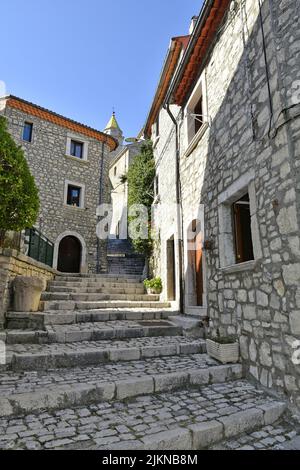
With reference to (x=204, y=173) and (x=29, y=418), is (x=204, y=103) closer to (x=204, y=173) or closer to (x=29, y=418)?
(x=204, y=173)

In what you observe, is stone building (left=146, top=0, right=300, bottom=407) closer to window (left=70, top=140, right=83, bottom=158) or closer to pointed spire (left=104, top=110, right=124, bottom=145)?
window (left=70, top=140, right=83, bottom=158)

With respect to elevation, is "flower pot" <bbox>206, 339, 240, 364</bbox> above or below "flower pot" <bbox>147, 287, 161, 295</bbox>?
below

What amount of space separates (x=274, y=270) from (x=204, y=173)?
2.92 m

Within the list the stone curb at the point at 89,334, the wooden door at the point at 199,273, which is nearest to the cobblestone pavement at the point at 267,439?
the stone curb at the point at 89,334

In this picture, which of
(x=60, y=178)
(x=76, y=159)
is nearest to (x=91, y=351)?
(x=60, y=178)

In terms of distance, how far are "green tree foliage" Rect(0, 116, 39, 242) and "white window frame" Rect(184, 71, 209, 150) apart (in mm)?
3686

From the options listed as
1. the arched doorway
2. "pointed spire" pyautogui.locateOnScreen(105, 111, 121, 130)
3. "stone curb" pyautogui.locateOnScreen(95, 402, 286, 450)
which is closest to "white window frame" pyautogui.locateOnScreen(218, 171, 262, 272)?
"stone curb" pyautogui.locateOnScreen(95, 402, 286, 450)

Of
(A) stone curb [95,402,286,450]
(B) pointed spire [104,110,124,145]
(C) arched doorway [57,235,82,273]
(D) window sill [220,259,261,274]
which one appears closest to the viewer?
(A) stone curb [95,402,286,450]

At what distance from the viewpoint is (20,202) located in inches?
220

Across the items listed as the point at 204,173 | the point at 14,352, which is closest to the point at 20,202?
the point at 14,352

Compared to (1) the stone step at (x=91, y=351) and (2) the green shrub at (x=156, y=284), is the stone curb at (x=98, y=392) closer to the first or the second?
(1) the stone step at (x=91, y=351)

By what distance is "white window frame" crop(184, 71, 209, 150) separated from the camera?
5.86 metres

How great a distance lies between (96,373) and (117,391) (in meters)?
0.54

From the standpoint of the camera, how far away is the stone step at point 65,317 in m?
4.95
